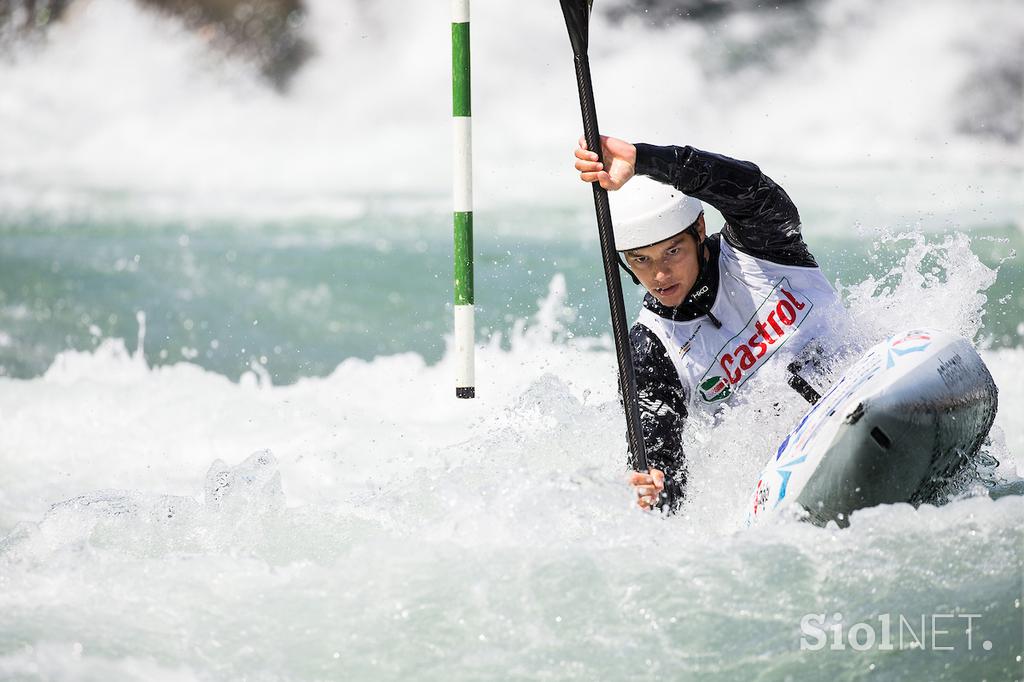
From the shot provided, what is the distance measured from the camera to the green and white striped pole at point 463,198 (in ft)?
13.1

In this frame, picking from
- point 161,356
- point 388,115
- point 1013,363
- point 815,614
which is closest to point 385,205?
point 388,115

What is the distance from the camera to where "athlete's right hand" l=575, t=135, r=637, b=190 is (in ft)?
10.9

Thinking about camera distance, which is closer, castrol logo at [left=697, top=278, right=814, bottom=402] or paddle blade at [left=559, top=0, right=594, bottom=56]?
paddle blade at [left=559, top=0, right=594, bottom=56]

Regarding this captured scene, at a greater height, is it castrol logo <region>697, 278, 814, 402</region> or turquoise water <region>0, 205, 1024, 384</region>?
turquoise water <region>0, 205, 1024, 384</region>

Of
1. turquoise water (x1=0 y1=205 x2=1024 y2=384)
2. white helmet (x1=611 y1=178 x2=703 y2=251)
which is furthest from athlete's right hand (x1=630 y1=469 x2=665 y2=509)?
turquoise water (x1=0 y1=205 x2=1024 y2=384)

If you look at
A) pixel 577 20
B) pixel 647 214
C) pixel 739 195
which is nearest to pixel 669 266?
pixel 647 214

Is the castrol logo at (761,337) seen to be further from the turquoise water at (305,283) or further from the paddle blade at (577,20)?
the turquoise water at (305,283)

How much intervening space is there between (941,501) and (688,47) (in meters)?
14.7

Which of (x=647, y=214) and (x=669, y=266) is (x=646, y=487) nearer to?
(x=669, y=266)

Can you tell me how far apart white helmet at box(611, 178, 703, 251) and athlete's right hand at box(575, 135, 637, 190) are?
4.4 inches

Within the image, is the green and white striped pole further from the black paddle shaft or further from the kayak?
the kayak

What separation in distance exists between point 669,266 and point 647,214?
0.58 ft

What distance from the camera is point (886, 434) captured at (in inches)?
119

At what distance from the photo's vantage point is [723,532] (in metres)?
3.48
